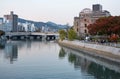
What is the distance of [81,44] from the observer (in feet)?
154

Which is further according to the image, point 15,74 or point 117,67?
point 117,67

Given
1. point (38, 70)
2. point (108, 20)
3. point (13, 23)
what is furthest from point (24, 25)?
point (38, 70)

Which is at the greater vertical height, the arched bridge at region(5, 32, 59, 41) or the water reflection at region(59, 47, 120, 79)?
the arched bridge at region(5, 32, 59, 41)

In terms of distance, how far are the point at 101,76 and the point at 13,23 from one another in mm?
135051

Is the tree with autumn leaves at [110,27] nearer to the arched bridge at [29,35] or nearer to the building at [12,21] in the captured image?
the arched bridge at [29,35]

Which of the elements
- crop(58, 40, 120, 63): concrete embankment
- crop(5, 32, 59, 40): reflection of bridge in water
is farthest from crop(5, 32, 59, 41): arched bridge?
crop(58, 40, 120, 63): concrete embankment

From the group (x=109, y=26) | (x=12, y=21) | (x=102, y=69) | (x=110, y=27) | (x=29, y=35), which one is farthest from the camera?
(x=12, y=21)

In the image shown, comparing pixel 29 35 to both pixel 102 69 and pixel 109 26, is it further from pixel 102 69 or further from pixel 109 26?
pixel 102 69

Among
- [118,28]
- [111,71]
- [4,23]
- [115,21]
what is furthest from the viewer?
[4,23]

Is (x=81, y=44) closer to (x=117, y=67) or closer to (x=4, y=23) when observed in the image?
(x=117, y=67)

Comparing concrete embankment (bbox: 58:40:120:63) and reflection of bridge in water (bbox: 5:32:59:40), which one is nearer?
concrete embankment (bbox: 58:40:120:63)

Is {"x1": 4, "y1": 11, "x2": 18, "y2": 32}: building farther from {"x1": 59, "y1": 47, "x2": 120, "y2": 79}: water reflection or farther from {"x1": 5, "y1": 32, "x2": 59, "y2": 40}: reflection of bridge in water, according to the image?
{"x1": 59, "y1": 47, "x2": 120, "y2": 79}: water reflection

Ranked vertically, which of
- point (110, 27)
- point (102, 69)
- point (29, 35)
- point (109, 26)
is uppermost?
point (109, 26)

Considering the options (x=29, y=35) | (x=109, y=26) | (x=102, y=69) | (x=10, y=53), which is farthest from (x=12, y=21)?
(x=102, y=69)
